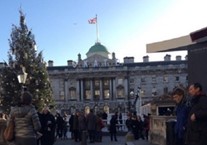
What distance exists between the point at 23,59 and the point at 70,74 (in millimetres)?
100495

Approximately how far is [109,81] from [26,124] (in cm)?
12270

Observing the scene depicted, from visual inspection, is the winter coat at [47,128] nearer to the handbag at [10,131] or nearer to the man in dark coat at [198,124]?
the handbag at [10,131]

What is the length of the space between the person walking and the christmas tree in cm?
2135

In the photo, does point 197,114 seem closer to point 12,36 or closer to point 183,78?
point 12,36

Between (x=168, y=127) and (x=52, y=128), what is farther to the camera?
(x=52, y=128)

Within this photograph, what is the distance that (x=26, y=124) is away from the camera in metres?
8.71

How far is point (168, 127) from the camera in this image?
10.8m

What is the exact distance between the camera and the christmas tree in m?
30.5

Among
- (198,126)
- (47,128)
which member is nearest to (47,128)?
(47,128)

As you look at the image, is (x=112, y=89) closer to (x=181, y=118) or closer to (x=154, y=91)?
(x=154, y=91)

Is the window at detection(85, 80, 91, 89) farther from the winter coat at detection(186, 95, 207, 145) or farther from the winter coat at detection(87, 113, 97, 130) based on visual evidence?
the winter coat at detection(186, 95, 207, 145)

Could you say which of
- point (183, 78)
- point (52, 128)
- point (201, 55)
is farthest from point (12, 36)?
point (183, 78)

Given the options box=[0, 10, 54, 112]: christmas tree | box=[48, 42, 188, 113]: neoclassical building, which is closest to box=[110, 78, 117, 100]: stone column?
box=[48, 42, 188, 113]: neoclassical building

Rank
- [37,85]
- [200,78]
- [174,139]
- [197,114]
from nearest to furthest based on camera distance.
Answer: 1. [197,114]
2. [174,139]
3. [200,78]
4. [37,85]
